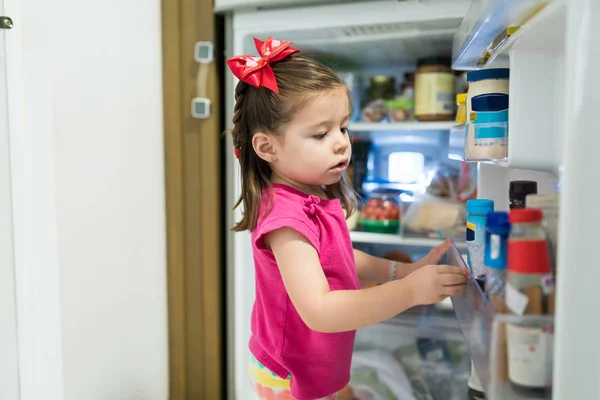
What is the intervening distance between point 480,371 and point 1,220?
38.1 inches

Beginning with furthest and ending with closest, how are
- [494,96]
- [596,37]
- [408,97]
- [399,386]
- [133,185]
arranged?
[408,97], [399,386], [133,185], [494,96], [596,37]

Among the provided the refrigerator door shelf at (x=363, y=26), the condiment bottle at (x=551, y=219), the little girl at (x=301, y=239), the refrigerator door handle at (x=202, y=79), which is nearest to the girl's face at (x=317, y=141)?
the little girl at (x=301, y=239)

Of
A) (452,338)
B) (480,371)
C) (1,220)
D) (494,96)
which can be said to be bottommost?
(452,338)

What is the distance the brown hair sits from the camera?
89 centimetres

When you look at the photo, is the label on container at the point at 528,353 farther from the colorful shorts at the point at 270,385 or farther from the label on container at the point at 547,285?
the colorful shorts at the point at 270,385

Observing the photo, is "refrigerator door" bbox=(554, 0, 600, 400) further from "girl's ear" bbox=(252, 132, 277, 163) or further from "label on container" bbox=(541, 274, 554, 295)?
"girl's ear" bbox=(252, 132, 277, 163)

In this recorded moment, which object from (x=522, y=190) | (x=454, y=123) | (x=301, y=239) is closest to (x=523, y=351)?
(x=522, y=190)

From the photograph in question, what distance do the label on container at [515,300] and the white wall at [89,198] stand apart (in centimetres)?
97

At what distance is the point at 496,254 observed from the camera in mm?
661

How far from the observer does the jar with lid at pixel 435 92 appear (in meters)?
1.54

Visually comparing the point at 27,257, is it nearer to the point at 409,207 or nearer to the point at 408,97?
the point at 409,207

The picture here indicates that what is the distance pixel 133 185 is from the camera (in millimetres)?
1425

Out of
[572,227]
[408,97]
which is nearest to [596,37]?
[572,227]

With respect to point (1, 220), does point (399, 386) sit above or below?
below
